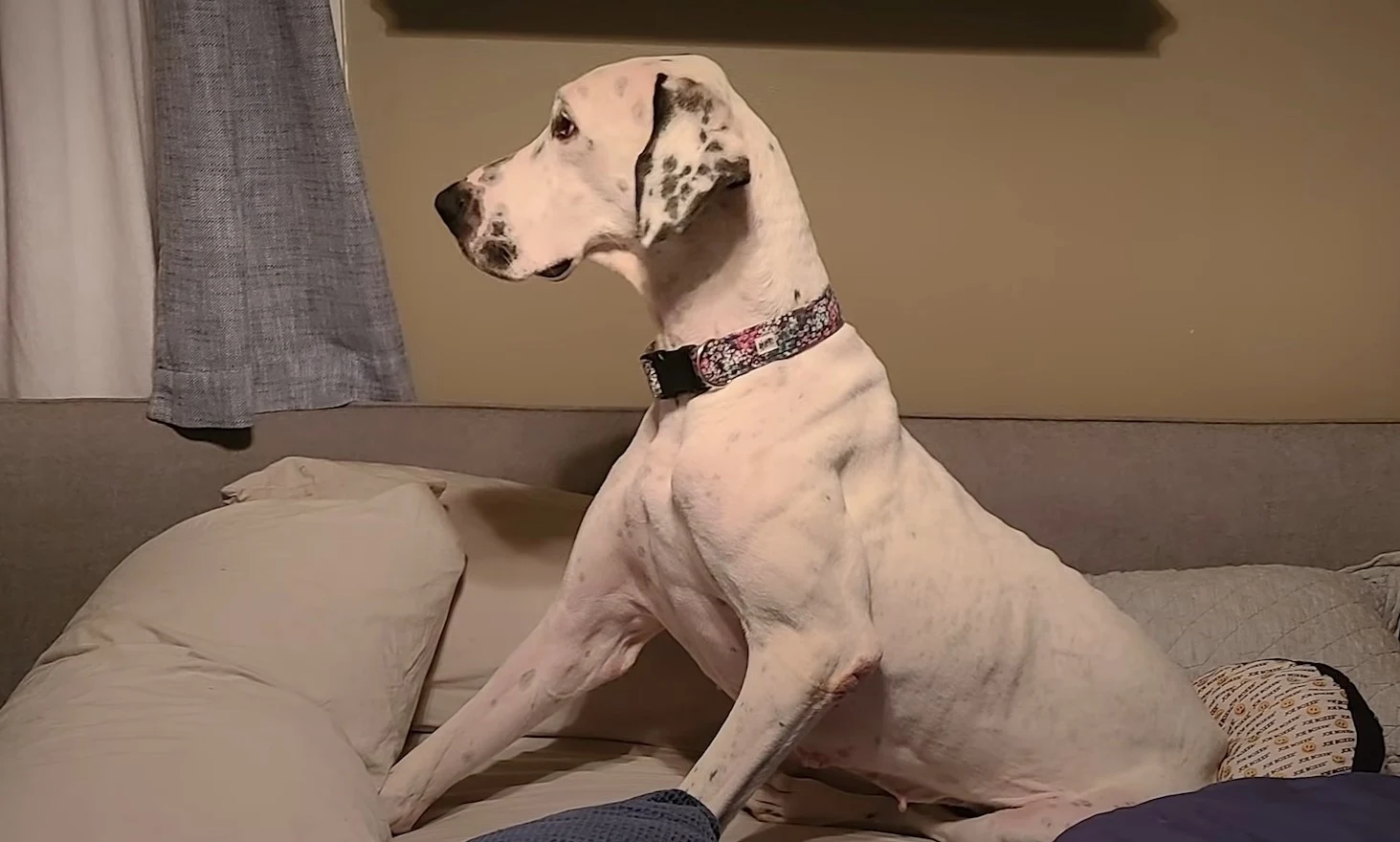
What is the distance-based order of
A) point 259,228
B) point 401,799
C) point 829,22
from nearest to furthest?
1. point 401,799
2. point 259,228
3. point 829,22

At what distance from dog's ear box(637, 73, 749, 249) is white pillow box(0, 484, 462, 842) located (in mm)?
632

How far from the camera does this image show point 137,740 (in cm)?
131

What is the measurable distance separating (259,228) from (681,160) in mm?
933

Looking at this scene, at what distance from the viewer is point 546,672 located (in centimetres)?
161

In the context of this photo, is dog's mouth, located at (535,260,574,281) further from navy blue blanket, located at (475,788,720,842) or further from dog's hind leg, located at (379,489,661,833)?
navy blue blanket, located at (475,788,720,842)

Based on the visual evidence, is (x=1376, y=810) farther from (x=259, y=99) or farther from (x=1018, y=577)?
(x=259, y=99)

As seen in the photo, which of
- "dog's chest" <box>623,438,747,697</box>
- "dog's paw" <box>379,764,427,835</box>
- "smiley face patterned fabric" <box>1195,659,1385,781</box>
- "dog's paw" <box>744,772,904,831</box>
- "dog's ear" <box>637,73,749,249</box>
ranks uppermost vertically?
"dog's ear" <box>637,73,749,249</box>

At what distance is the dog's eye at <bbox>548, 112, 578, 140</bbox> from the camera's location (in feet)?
4.61

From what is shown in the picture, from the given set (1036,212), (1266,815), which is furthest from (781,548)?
(1036,212)

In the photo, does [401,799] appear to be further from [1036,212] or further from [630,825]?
[1036,212]

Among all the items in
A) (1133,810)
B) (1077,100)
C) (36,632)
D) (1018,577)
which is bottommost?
(36,632)

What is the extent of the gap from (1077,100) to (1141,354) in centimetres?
47

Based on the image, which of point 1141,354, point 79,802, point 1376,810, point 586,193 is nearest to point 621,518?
point 586,193

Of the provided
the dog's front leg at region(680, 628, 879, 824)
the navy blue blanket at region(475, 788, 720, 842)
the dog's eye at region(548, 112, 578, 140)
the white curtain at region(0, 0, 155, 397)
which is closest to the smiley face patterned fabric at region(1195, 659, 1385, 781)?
the dog's front leg at region(680, 628, 879, 824)
